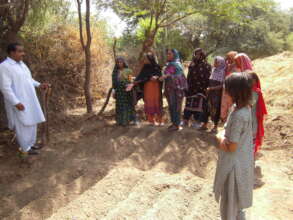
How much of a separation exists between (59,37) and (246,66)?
6725 mm

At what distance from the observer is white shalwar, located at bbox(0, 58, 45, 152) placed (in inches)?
153

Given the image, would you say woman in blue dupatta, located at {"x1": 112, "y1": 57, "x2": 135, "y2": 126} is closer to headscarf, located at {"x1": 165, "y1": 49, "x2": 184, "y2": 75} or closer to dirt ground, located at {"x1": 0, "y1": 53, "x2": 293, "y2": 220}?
dirt ground, located at {"x1": 0, "y1": 53, "x2": 293, "y2": 220}

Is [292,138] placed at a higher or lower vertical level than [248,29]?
lower

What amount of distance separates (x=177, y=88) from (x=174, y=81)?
13cm

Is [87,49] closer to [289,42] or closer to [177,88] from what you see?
[177,88]

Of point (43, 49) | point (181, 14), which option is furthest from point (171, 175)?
point (43, 49)

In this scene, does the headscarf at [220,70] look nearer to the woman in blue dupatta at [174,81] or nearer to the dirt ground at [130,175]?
the woman in blue dupatta at [174,81]

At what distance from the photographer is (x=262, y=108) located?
12.0 ft

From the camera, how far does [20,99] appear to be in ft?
13.4

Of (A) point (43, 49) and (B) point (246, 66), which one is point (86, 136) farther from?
(A) point (43, 49)

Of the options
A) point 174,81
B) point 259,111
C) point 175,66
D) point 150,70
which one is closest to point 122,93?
point 150,70

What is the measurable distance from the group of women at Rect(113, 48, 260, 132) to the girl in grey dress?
2239mm

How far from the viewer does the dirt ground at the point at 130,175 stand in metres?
3.05

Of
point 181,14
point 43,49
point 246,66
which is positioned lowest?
point 246,66
